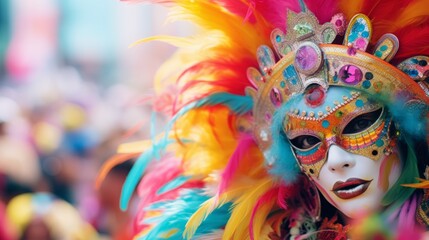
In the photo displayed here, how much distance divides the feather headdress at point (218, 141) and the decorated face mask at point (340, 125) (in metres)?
0.14

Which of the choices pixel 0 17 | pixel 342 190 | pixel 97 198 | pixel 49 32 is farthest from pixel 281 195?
pixel 0 17

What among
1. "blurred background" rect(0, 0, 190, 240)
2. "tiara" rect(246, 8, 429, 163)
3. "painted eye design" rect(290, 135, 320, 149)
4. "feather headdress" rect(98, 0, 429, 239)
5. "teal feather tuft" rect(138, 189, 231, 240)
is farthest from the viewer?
"blurred background" rect(0, 0, 190, 240)

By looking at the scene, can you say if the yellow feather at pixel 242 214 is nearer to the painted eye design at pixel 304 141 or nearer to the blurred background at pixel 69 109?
the painted eye design at pixel 304 141

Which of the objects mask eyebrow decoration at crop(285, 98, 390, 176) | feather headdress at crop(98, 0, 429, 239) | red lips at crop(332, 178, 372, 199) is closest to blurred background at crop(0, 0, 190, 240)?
feather headdress at crop(98, 0, 429, 239)

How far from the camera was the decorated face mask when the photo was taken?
256 cm

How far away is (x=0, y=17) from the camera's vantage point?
10344 millimetres

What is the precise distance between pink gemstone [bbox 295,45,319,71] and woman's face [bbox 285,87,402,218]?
0.08 meters

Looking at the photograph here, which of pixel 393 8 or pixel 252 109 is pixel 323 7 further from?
pixel 252 109

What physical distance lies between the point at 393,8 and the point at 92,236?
1994 millimetres

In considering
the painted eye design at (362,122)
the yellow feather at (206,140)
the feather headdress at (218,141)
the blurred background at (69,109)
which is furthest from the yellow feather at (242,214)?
the blurred background at (69,109)

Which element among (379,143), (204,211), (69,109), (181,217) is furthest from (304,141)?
(69,109)

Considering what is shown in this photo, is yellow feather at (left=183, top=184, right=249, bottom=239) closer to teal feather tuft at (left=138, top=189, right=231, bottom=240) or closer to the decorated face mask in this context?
teal feather tuft at (left=138, top=189, right=231, bottom=240)

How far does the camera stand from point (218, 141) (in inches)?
119

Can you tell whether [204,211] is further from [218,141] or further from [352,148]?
[352,148]
